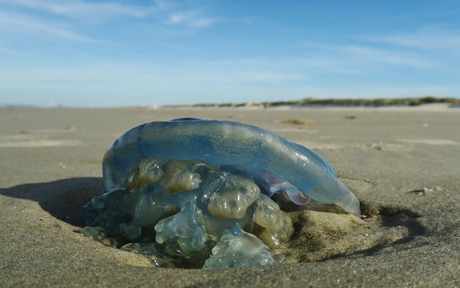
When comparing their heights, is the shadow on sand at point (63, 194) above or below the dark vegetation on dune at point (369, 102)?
below

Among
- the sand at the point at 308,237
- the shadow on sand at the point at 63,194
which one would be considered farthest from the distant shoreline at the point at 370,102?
the shadow on sand at the point at 63,194

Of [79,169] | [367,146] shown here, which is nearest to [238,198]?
[79,169]

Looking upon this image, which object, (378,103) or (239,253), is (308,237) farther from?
(378,103)

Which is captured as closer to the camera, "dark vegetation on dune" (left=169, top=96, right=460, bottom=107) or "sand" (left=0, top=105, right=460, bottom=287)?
"sand" (left=0, top=105, right=460, bottom=287)

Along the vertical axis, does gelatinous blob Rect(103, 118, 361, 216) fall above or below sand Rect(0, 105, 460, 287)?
above

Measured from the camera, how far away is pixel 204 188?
185 cm

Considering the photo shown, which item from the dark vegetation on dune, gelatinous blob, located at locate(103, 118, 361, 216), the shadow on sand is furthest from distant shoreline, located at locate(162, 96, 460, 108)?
gelatinous blob, located at locate(103, 118, 361, 216)

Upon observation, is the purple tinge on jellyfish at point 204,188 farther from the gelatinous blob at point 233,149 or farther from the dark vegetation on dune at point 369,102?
the dark vegetation on dune at point 369,102

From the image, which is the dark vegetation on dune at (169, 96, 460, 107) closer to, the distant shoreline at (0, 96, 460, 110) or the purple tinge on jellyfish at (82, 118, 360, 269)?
the distant shoreline at (0, 96, 460, 110)

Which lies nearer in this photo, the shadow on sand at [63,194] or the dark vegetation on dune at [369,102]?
the shadow on sand at [63,194]

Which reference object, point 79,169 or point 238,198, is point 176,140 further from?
point 79,169

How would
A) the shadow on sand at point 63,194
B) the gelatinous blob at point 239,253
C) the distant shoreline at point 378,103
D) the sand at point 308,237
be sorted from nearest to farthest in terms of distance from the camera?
the sand at point 308,237, the gelatinous blob at point 239,253, the shadow on sand at point 63,194, the distant shoreline at point 378,103

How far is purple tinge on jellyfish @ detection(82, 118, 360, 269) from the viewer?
1770 millimetres

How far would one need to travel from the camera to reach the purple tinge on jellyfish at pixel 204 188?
1.77 m
